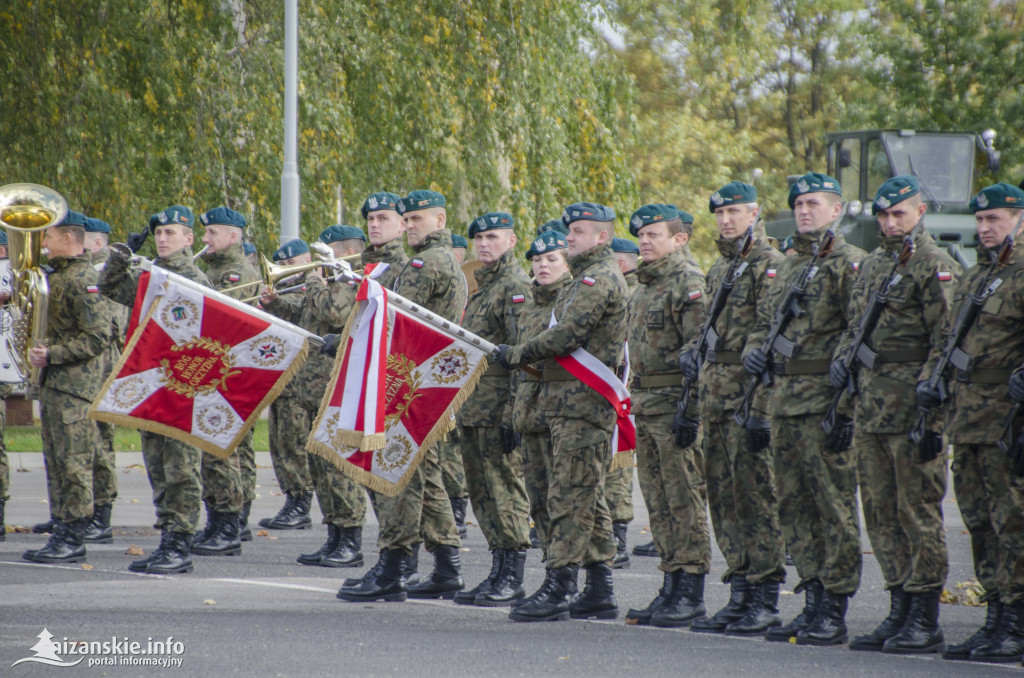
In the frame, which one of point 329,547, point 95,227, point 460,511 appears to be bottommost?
point 329,547

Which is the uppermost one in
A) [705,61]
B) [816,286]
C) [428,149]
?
[705,61]

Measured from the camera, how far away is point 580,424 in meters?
7.23

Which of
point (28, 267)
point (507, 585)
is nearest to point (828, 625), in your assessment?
point (507, 585)

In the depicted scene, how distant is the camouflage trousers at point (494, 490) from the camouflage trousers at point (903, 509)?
207 centimetres

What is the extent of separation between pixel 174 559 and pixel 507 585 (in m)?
2.21

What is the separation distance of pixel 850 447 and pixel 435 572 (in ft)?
8.49

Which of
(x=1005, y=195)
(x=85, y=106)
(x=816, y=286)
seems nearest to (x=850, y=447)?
Answer: (x=816, y=286)

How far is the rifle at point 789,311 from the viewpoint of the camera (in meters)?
6.73

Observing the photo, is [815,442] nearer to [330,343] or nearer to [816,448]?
[816,448]

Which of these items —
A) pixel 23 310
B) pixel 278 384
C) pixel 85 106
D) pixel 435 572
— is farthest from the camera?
pixel 85 106

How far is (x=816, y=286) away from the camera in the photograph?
6.73m

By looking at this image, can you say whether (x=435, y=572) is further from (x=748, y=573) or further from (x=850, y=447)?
(x=850, y=447)

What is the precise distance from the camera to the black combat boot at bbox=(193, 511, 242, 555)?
30.9 feet

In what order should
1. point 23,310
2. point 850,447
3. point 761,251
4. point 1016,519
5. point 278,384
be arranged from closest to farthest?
point 1016,519, point 850,447, point 761,251, point 278,384, point 23,310
